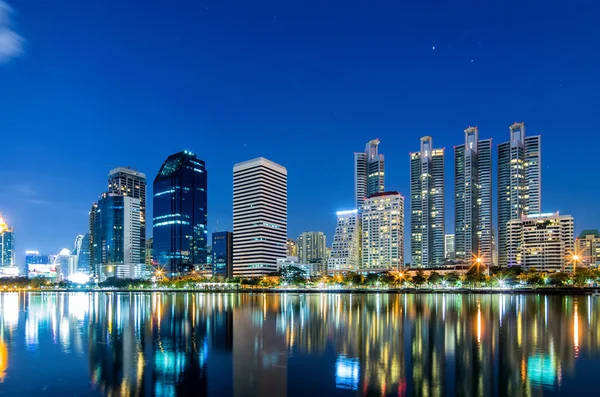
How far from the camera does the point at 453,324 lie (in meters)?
42.8

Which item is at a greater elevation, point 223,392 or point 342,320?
point 223,392

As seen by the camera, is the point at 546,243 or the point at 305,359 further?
the point at 546,243

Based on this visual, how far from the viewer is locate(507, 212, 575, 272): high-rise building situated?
179m

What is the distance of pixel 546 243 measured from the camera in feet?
596

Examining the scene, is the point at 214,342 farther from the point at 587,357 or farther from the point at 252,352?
the point at 587,357

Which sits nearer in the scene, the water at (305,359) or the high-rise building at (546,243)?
the water at (305,359)

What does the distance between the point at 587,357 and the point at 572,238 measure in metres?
182

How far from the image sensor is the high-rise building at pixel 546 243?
178750 millimetres

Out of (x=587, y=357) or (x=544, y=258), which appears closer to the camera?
(x=587, y=357)

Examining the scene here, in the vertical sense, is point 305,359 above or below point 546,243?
above

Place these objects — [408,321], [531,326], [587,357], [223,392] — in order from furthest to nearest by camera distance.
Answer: [408,321] → [531,326] → [587,357] → [223,392]

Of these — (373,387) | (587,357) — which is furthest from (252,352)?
(587,357)

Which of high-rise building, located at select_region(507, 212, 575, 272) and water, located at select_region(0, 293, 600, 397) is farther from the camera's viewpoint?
high-rise building, located at select_region(507, 212, 575, 272)

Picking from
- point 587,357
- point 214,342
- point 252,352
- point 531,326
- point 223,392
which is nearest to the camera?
point 223,392
